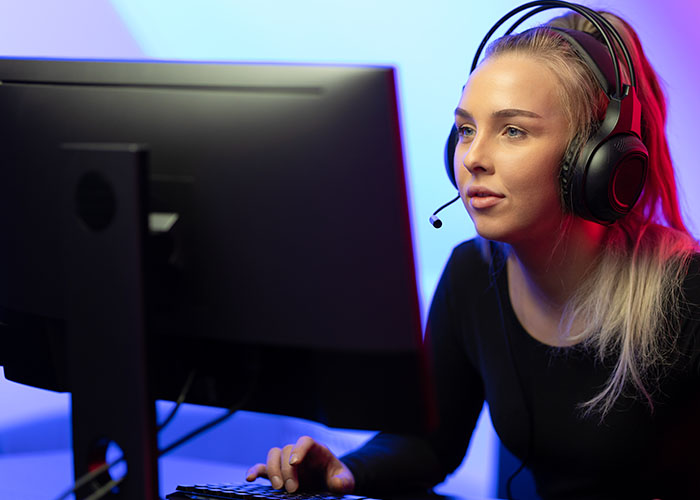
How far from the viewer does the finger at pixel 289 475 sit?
0.91 metres

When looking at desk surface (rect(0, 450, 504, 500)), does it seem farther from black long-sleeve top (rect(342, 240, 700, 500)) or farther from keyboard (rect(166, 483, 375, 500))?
black long-sleeve top (rect(342, 240, 700, 500))

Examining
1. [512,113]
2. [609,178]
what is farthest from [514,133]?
[609,178]

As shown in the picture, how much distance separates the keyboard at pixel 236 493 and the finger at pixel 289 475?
0.01 metres

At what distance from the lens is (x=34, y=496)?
2.98 feet

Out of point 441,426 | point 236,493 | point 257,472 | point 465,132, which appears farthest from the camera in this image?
point 441,426

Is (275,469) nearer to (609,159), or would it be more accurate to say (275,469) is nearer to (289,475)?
(289,475)

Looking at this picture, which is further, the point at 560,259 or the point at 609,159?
the point at 560,259

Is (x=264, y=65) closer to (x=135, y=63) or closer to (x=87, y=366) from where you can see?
(x=135, y=63)

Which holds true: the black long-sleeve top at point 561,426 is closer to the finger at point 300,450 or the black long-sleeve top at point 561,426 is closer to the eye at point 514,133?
the finger at point 300,450

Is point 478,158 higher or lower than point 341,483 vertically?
higher

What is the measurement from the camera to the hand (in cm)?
92

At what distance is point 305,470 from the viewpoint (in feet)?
3.12

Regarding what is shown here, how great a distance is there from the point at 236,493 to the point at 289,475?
10 centimetres

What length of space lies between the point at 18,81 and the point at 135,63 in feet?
0.46
